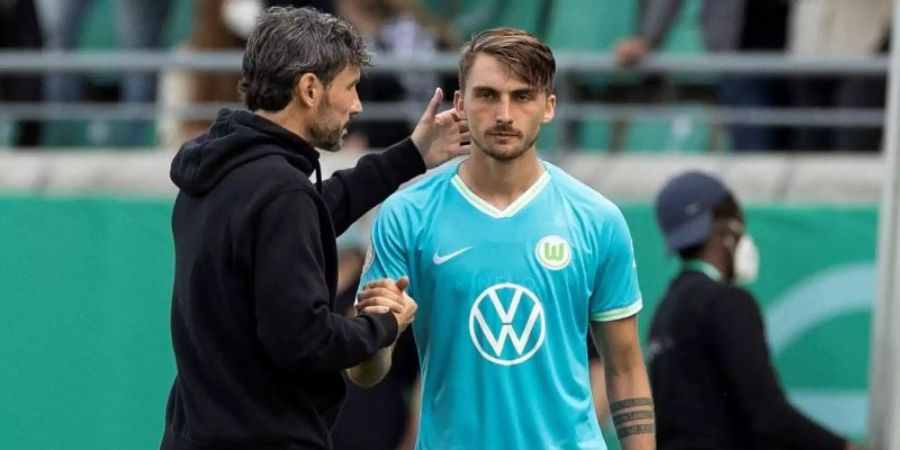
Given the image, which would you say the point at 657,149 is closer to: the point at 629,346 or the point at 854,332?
the point at 854,332

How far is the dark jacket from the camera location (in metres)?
6.41

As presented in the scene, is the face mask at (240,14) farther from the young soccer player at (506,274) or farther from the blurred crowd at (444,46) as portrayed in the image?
the young soccer player at (506,274)

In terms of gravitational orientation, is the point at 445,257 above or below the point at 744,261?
above

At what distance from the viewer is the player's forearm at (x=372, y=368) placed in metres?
5.19

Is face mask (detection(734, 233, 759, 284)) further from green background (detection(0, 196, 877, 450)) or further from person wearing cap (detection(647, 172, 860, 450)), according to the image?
green background (detection(0, 196, 877, 450))

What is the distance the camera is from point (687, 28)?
9.73 m

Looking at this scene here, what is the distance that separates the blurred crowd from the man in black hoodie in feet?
11.7

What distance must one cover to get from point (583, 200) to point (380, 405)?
2.07 metres

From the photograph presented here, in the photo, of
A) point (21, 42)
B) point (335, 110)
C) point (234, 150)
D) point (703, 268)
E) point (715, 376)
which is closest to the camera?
point (234, 150)

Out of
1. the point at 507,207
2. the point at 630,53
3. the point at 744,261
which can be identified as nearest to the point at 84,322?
the point at 630,53

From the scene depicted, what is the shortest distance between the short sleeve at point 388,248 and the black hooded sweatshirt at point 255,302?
1.05 ft

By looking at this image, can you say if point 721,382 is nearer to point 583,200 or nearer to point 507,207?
point 583,200

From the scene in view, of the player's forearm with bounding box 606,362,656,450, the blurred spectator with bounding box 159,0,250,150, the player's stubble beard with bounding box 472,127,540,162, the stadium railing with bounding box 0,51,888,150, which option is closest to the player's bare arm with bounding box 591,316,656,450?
the player's forearm with bounding box 606,362,656,450

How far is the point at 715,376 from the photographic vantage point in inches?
256
